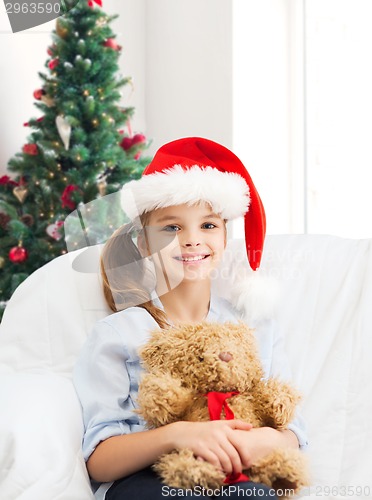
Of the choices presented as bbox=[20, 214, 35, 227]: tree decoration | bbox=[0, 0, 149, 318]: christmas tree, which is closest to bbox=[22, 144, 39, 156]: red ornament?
bbox=[0, 0, 149, 318]: christmas tree

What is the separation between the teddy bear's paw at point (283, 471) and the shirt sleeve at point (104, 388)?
25cm

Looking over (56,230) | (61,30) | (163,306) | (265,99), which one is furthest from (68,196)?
(163,306)

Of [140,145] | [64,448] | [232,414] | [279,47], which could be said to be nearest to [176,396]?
[232,414]

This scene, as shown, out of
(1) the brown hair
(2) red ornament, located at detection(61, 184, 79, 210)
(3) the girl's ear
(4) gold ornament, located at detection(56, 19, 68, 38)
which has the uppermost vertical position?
(4) gold ornament, located at detection(56, 19, 68, 38)

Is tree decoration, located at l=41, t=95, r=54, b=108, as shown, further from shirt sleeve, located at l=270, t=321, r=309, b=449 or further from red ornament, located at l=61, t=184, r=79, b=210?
shirt sleeve, located at l=270, t=321, r=309, b=449

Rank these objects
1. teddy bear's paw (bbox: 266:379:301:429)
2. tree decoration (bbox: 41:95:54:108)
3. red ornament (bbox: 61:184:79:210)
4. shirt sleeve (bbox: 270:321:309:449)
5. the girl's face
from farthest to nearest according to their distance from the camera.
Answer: tree decoration (bbox: 41:95:54:108), red ornament (bbox: 61:184:79:210), the girl's face, shirt sleeve (bbox: 270:321:309:449), teddy bear's paw (bbox: 266:379:301:429)

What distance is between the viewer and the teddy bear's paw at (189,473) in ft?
3.02

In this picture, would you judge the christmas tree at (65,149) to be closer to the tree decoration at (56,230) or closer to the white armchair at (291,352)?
the tree decoration at (56,230)

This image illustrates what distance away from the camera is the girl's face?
4.21 ft

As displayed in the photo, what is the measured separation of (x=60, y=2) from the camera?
7.97 ft

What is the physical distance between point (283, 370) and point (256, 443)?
30cm

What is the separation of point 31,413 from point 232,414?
327 mm

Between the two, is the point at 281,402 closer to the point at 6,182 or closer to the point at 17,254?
the point at 17,254

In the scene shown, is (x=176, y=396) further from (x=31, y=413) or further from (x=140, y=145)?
(x=140, y=145)
